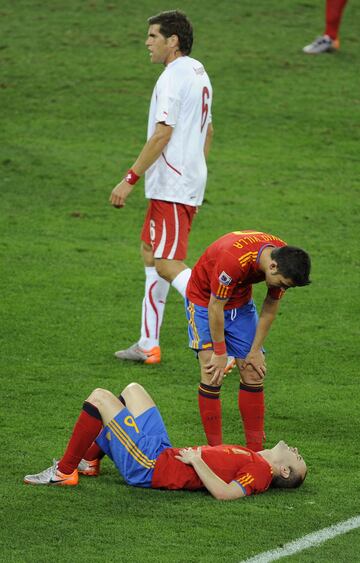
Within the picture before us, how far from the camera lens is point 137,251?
1214cm

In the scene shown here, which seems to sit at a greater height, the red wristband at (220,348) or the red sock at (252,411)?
the red wristband at (220,348)

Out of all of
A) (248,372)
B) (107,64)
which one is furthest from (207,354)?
(107,64)

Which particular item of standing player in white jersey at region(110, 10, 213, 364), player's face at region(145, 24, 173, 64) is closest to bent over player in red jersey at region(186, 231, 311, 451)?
standing player in white jersey at region(110, 10, 213, 364)

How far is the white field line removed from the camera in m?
5.49

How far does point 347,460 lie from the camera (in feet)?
23.1

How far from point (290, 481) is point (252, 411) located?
2.08ft

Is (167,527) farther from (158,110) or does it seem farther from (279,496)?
(158,110)

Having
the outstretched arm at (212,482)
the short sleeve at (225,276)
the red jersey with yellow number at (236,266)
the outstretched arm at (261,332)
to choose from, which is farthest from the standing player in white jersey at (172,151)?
the outstretched arm at (212,482)

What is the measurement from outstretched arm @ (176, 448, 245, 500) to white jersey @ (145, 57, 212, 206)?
9.27 ft

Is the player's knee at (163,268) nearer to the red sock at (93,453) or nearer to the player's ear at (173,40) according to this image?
the player's ear at (173,40)

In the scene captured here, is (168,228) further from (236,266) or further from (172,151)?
(236,266)

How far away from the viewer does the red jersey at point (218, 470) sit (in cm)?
632

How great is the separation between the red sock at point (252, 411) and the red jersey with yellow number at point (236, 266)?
497 millimetres

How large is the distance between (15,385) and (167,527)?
2646mm
